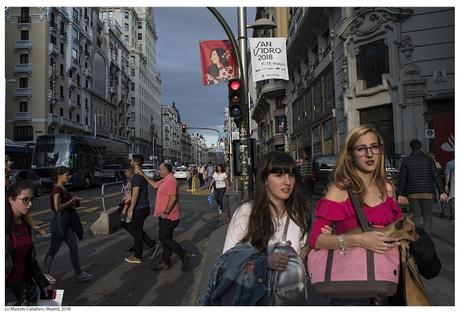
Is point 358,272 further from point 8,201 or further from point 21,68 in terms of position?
point 21,68

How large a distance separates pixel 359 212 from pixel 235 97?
6759 mm

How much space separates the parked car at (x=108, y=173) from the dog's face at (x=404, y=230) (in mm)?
28758

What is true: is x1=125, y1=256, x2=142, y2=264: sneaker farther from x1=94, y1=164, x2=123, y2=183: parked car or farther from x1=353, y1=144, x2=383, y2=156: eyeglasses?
x1=94, y1=164, x2=123, y2=183: parked car

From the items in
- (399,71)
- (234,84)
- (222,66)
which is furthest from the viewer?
(222,66)

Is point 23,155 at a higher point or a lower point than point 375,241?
higher

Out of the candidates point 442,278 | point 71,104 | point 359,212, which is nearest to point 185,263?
point 442,278

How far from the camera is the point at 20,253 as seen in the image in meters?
2.76

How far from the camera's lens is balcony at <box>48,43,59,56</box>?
42559 mm

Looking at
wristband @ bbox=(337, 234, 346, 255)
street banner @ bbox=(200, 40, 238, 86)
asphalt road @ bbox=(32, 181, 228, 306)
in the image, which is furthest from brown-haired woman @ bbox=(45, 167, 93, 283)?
wristband @ bbox=(337, 234, 346, 255)

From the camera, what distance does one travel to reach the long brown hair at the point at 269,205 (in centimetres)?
220

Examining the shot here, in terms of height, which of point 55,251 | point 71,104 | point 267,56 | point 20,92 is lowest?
point 55,251

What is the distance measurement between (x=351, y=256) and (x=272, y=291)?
0.42 m

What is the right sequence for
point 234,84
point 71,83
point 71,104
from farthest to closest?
point 71,83, point 71,104, point 234,84

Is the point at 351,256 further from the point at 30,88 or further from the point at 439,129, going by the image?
the point at 30,88
